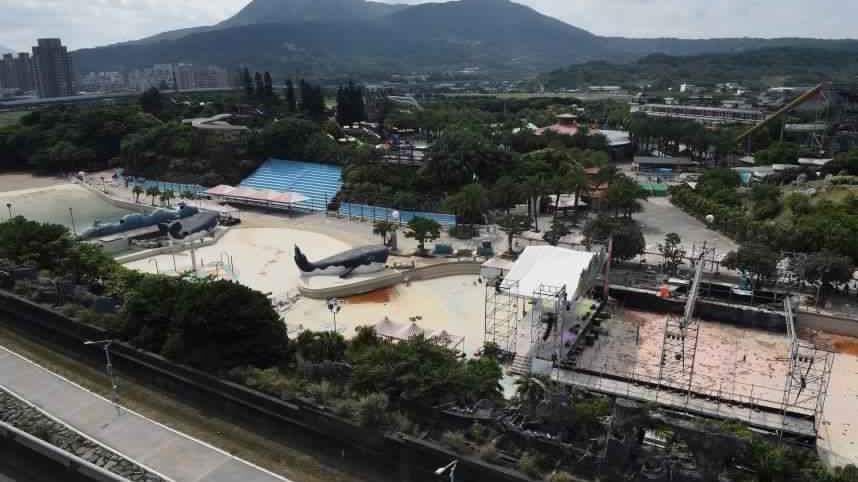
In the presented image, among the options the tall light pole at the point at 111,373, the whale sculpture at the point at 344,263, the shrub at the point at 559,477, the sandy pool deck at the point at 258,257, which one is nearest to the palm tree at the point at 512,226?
the whale sculpture at the point at 344,263

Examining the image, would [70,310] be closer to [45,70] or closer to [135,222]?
[135,222]

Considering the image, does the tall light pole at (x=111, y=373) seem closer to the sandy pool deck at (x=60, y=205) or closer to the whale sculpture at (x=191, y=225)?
the whale sculpture at (x=191, y=225)

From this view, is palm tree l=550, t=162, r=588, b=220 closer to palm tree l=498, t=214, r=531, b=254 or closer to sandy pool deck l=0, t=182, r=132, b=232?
palm tree l=498, t=214, r=531, b=254

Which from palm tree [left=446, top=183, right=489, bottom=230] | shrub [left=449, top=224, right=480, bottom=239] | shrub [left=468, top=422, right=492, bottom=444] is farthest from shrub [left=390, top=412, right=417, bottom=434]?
palm tree [left=446, top=183, right=489, bottom=230]

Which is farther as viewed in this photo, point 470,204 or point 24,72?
Result: point 24,72

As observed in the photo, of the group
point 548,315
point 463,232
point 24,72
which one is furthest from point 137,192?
point 24,72

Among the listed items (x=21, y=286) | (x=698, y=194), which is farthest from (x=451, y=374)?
(x=698, y=194)

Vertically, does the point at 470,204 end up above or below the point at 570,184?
below
